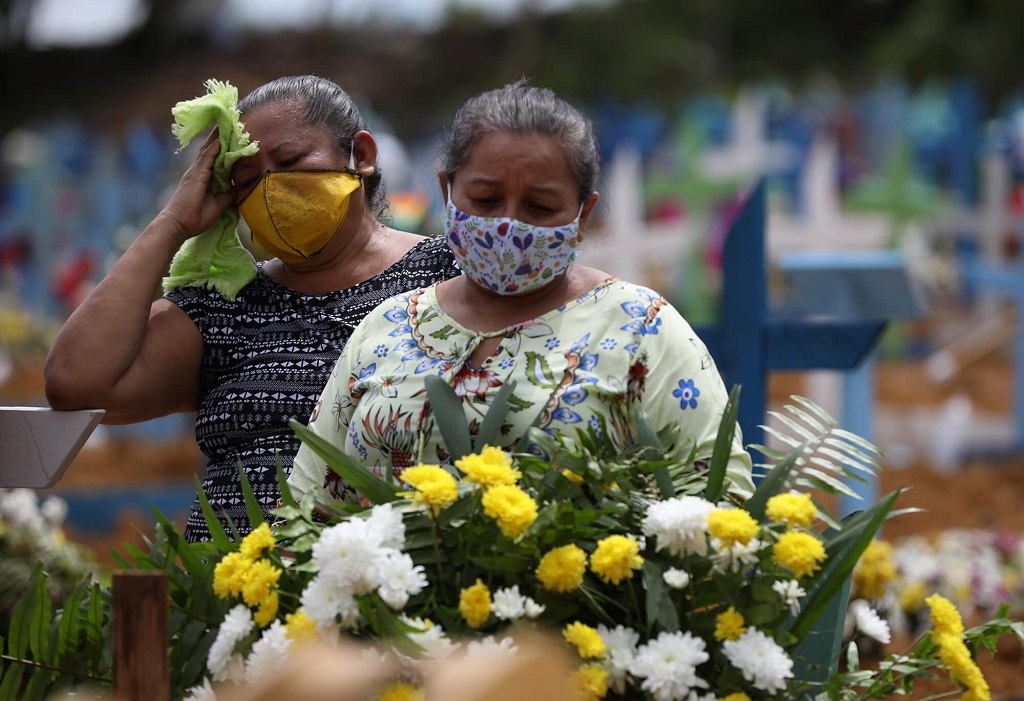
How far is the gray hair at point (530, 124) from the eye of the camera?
91.7 inches

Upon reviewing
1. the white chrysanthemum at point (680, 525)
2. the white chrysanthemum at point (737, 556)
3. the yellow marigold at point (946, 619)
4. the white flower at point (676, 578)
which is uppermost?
the white chrysanthemum at point (680, 525)

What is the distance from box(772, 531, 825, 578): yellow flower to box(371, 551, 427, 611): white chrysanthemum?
485 millimetres

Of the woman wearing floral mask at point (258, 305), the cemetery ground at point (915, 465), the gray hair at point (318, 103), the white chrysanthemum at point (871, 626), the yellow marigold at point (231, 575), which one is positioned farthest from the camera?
the cemetery ground at point (915, 465)

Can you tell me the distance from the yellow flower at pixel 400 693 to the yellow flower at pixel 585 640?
0.21 m

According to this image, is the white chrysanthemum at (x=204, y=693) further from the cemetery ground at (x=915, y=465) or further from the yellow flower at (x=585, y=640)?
the cemetery ground at (x=915, y=465)

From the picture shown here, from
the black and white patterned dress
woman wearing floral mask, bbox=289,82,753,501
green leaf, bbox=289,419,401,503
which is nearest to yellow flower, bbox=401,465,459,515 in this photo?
green leaf, bbox=289,419,401,503

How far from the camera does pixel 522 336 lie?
2.35m

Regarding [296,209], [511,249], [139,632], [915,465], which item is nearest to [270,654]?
[139,632]

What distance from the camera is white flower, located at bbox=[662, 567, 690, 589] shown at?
6.04 ft

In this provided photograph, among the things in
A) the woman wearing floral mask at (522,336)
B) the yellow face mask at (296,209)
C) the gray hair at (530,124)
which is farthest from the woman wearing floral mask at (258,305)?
the gray hair at (530,124)

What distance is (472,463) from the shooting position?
6.24 ft

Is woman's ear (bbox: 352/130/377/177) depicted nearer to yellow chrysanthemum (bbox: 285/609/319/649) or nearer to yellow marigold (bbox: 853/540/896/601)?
yellow chrysanthemum (bbox: 285/609/319/649)

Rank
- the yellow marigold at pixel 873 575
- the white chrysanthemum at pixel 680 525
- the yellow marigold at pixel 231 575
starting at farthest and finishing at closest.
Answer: the yellow marigold at pixel 873 575 → the yellow marigold at pixel 231 575 → the white chrysanthemum at pixel 680 525

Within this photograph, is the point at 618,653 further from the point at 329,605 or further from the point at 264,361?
the point at 264,361
